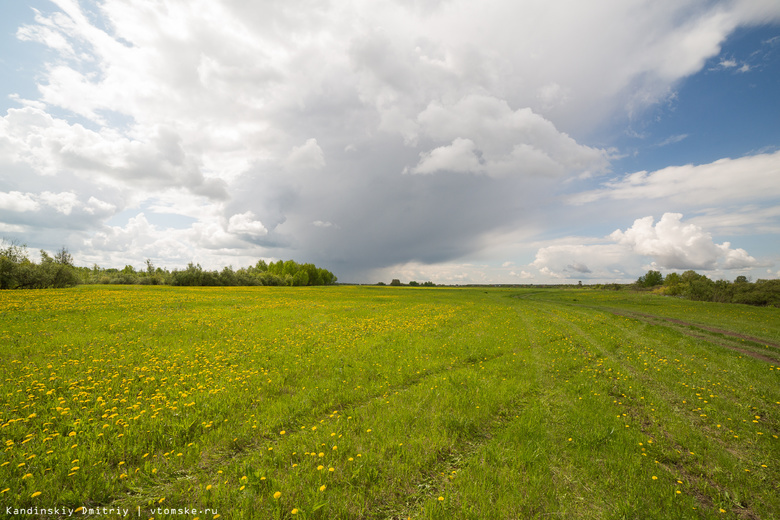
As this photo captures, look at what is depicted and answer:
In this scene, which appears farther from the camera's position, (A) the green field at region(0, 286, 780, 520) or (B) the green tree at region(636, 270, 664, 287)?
(B) the green tree at region(636, 270, 664, 287)

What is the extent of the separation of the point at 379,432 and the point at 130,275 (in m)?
102

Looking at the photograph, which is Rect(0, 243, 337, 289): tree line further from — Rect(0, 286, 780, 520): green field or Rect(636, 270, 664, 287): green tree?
Rect(636, 270, 664, 287): green tree

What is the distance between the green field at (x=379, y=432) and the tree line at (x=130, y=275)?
48488mm

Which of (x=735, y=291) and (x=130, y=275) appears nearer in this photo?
(x=735, y=291)

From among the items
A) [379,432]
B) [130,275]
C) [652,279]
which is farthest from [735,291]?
[130,275]

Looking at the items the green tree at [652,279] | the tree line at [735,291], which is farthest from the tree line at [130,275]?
the green tree at [652,279]

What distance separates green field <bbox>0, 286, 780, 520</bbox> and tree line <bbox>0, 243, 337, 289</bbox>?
48.5 metres

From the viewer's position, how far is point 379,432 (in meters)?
6.98

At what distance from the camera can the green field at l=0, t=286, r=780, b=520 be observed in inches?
196

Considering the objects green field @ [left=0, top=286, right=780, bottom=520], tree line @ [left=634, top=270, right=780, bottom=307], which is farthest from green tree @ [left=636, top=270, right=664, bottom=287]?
green field @ [left=0, top=286, right=780, bottom=520]

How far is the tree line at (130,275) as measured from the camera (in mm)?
44688

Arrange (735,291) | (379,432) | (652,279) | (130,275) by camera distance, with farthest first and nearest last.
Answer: (652,279), (130,275), (735,291), (379,432)

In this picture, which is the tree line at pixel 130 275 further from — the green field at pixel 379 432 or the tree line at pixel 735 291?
the tree line at pixel 735 291

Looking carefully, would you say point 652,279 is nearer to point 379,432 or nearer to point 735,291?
point 735,291
